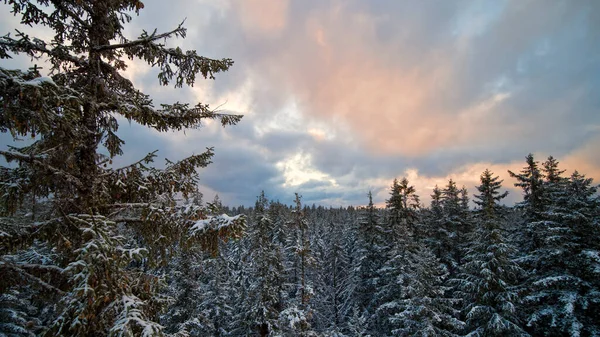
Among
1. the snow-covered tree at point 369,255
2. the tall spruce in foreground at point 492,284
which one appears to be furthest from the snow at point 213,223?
the snow-covered tree at point 369,255

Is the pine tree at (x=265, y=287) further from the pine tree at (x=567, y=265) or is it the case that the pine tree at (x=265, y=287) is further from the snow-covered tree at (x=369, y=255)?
the pine tree at (x=567, y=265)

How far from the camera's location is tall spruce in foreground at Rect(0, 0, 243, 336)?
416 centimetres

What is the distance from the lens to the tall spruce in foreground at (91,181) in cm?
416

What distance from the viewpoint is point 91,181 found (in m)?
5.55

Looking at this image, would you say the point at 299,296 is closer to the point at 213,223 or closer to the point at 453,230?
the point at 453,230

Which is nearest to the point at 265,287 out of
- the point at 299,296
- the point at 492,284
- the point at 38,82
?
the point at 299,296

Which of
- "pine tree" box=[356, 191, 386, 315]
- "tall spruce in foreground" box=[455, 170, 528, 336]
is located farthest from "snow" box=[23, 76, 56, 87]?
"pine tree" box=[356, 191, 386, 315]

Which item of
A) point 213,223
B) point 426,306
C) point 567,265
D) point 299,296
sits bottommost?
point 299,296

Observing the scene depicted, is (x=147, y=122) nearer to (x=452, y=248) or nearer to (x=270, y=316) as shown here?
(x=270, y=316)

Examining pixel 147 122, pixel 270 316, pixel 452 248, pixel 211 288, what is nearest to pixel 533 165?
pixel 452 248

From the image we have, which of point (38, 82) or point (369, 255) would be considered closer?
point (38, 82)

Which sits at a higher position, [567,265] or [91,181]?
[91,181]

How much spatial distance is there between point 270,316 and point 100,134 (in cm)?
2222

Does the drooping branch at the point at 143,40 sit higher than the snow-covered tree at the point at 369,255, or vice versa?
the drooping branch at the point at 143,40
